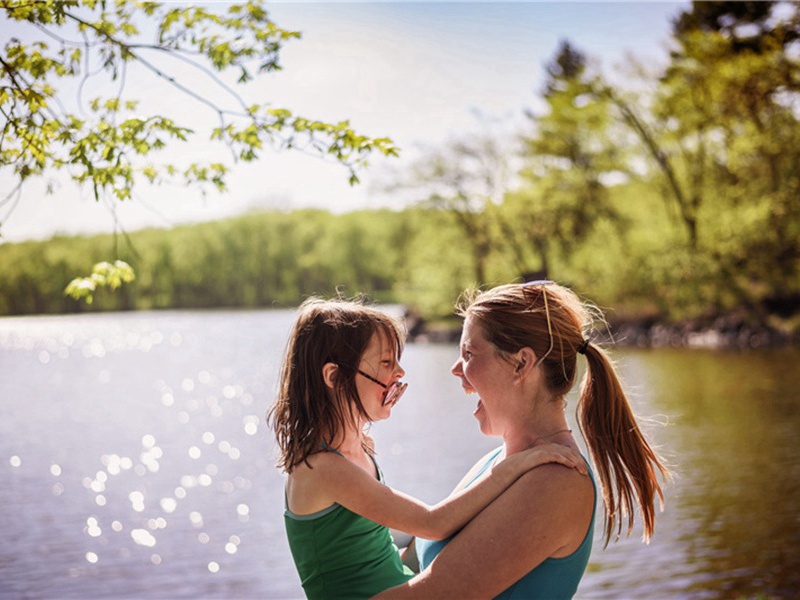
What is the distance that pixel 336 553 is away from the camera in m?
2.36

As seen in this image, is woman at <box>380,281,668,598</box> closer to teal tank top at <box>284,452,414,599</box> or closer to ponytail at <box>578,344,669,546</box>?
ponytail at <box>578,344,669,546</box>

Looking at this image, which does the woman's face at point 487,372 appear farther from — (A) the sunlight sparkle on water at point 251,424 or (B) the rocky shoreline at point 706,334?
(B) the rocky shoreline at point 706,334

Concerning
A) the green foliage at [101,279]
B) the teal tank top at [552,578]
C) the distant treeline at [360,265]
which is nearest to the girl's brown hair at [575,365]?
the teal tank top at [552,578]

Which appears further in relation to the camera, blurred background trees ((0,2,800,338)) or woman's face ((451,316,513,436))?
blurred background trees ((0,2,800,338))

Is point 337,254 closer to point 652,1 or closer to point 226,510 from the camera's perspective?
point 652,1

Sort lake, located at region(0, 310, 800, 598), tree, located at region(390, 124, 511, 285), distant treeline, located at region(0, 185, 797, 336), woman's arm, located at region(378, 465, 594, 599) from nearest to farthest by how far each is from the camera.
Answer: woman's arm, located at region(378, 465, 594, 599), lake, located at region(0, 310, 800, 598), distant treeline, located at region(0, 185, 797, 336), tree, located at region(390, 124, 511, 285)

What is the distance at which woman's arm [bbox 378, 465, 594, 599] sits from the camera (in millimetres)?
2135

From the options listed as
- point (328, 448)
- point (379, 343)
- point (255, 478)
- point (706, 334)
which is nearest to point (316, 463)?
point (328, 448)

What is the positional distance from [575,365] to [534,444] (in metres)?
0.23

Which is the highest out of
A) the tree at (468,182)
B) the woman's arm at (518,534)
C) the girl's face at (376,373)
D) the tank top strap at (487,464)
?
the tree at (468,182)

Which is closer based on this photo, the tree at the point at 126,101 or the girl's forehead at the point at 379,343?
the girl's forehead at the point at 379,343

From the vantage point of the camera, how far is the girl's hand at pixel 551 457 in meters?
2.14

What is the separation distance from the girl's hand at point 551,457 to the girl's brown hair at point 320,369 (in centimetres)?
45

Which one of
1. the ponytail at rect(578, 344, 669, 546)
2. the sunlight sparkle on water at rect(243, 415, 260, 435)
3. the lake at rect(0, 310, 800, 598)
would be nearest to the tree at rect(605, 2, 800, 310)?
the lake at rect(0, 310, 800, 598)
